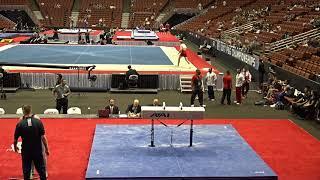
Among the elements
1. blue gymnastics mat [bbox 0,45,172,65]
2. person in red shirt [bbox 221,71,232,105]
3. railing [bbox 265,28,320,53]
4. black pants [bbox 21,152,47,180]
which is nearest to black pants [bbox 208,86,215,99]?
person in red shirt [bbox 221,71,232,105]

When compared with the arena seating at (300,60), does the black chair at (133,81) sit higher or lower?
lower

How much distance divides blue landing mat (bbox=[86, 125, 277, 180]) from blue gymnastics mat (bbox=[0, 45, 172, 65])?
12.9m

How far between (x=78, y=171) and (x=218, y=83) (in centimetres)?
1323

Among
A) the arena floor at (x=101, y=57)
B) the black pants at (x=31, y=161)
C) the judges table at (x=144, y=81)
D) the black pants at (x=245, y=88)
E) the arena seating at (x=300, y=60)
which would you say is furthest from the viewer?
the arena floor at (x=101, y=57)

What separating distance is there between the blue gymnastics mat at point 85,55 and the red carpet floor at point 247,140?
36.9 ft

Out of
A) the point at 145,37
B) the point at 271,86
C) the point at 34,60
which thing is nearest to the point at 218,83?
the point at 271,86

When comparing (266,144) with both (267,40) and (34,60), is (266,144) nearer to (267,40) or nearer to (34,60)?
(34,60)

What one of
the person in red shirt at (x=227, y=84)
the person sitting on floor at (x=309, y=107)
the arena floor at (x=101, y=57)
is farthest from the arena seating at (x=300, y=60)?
the arena floor at (x=101, y=57)

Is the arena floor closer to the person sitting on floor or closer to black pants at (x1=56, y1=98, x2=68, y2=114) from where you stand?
black pants at (x1=56, y1=98, x2=68, y2=114)

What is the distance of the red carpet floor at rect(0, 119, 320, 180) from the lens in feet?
32.9

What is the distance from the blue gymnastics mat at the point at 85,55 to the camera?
25.5 meters

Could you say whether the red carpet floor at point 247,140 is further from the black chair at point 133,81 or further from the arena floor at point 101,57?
the arena floor at point 101,57

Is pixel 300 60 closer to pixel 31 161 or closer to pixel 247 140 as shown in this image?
pixel 247 140

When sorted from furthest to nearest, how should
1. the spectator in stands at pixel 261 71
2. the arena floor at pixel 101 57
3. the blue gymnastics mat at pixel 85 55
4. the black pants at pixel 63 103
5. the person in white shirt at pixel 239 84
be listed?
1. the blue gymnastics mat at pixel 85 55
2. the arena floor at pixel 101 57
3. the spectator in stands at pixel 261 71
4. the person in white shirt at pixel 239 84
5. the black pants at pixel 63 103
